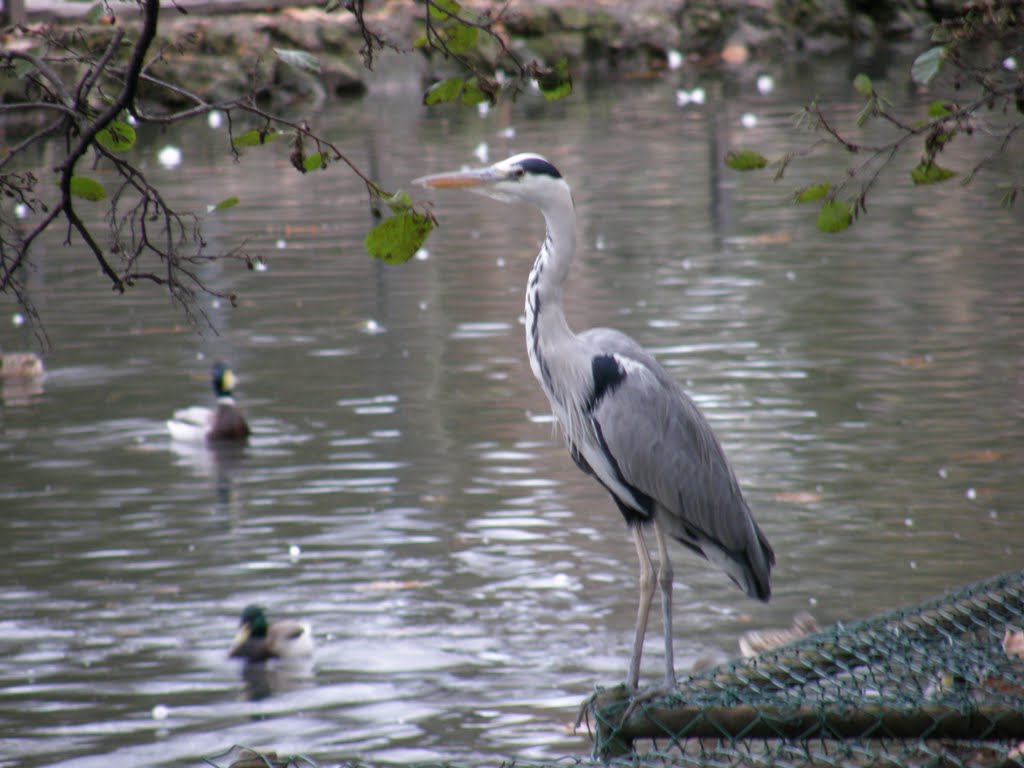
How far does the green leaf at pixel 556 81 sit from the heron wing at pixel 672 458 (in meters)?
1.61

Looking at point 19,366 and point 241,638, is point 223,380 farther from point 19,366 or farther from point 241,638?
point 241,638

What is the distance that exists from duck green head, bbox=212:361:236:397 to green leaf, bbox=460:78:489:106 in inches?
234

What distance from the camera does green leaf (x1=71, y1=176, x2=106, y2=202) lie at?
3.40 m

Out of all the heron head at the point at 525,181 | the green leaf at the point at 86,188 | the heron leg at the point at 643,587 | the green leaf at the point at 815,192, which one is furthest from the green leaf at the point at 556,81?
the heron leg at the point at 643,587

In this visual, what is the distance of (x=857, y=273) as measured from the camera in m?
12.7

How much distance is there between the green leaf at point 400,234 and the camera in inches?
125

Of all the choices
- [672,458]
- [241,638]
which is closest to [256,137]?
[672,458]

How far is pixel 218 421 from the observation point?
9.08 metres

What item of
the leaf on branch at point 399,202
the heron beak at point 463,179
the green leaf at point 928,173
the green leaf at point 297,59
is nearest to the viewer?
the green leaf at point 297,59

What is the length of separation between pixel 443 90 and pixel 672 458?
1.90 m

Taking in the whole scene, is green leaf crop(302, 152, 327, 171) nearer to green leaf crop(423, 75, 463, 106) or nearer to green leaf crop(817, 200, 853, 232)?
green leaf crop(423, 75, 463, 106)

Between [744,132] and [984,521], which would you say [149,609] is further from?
[744,132]

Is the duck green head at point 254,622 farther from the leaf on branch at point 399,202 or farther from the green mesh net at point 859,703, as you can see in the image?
the leaf on branch at point 399,202

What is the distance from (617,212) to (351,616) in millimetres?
9749
